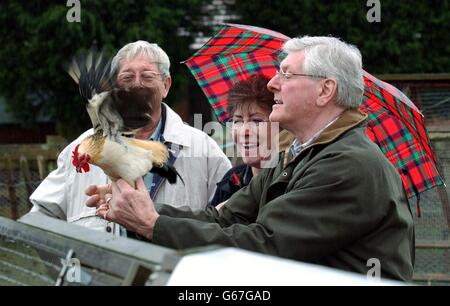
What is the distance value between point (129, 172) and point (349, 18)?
15591 millimetres

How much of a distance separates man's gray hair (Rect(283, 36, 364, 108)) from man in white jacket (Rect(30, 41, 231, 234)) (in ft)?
4.32

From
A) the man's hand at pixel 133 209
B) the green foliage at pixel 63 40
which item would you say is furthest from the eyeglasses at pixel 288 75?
the green foliage at pixel 63 40

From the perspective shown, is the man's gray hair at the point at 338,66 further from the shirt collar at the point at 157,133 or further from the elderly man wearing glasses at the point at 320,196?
the shirt collar at the point at 157,133

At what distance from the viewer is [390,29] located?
18219 millimetres

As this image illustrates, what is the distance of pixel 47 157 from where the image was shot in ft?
36.2

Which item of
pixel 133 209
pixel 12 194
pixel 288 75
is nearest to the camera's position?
pixel 133 209

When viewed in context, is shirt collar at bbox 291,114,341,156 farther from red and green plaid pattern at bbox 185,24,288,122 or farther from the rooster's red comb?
red and green plaid pattern at bbox 185,24,288,122

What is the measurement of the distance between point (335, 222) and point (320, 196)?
11 cm

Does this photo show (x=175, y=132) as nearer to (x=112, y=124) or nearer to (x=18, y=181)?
(x=112, y=124)

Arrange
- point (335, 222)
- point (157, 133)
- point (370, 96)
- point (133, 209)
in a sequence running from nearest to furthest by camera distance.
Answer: point (335, 222) → point (133, 209) → point (370, 96) → point (157, 133)

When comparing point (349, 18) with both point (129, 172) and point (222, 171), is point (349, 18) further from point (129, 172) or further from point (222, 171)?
point (129, 172)

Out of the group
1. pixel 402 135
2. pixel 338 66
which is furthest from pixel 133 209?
pixel 402 135

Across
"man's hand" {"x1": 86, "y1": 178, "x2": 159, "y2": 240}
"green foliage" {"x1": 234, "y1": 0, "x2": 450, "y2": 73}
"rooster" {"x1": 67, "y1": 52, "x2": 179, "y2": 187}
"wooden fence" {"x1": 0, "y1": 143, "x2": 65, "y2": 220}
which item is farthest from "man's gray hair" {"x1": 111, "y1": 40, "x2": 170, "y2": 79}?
"green foliage" {"x1": 234, "y1": 0, "x2": 450, "y2": 73}

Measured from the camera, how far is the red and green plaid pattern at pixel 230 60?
Result: 473cm
